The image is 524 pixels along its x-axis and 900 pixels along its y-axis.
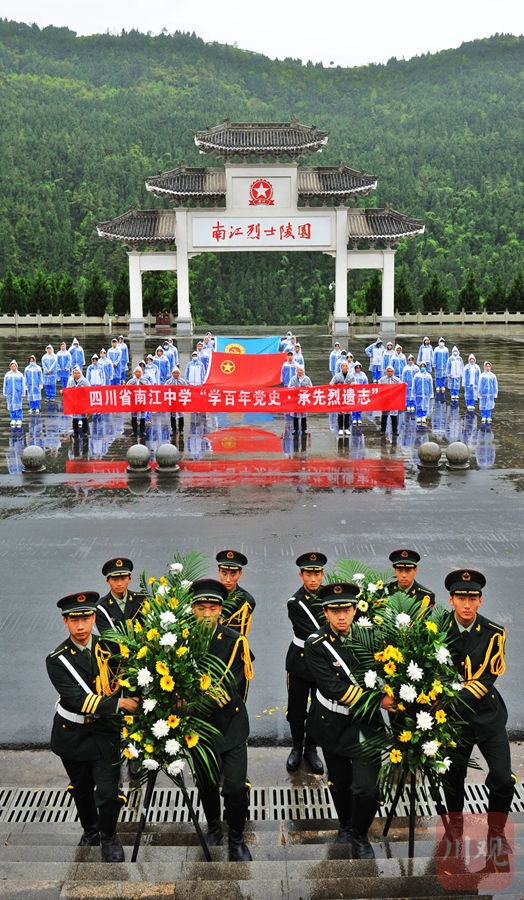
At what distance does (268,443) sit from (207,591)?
11.9 metres

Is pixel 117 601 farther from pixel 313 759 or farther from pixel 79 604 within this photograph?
pixel 313 759

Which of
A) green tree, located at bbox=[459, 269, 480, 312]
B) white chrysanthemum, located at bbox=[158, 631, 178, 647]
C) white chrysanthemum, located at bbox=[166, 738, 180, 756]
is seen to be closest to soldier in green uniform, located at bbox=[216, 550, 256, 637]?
white chrysanthemum, located at bbox=[158, 631, 178, 647]

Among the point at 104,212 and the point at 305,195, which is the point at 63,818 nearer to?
the point at 305,195

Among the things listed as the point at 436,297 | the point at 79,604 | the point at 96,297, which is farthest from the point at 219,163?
the point at 79,604

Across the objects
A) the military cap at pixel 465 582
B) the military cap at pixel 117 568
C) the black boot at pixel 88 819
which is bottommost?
the black boot at pixel 88 819

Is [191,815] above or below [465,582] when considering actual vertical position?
below

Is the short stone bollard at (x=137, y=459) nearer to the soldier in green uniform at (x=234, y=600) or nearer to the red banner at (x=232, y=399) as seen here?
the red banner at (x=232, y=399)

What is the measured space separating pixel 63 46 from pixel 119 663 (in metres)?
143

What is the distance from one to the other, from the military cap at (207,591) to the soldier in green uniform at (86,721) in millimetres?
572

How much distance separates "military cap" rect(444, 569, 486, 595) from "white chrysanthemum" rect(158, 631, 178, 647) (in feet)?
5.29

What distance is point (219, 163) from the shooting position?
8488cm

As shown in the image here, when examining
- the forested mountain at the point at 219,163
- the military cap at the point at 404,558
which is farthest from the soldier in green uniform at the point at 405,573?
the forested mountain at the point at 219,163

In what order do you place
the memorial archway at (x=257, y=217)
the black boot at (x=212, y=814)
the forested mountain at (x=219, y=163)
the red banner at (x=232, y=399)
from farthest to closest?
the forested mountain at (x=219, y=163)
the memorial archway at (x=257, y=217)
the red banner at (x=232, y=399)
the black boot at (x=212, y=814)

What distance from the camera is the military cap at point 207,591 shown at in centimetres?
515
